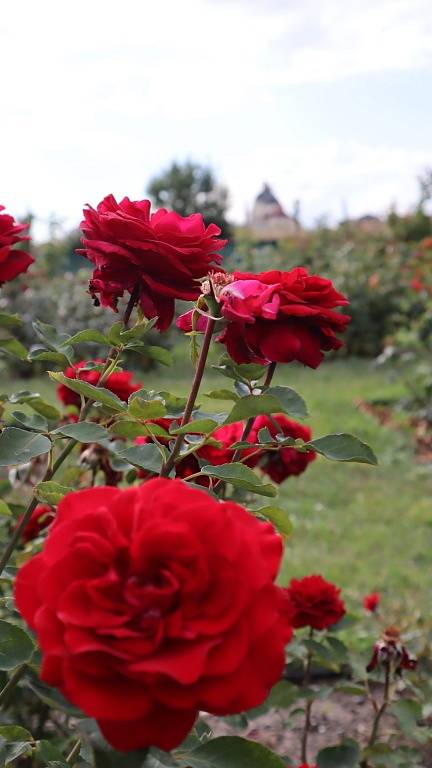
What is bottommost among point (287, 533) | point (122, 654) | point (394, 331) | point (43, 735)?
point (394, 331)

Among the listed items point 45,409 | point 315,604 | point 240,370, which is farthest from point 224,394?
point 315,604

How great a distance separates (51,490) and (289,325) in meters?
0.27

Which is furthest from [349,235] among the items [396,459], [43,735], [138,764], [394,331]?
[138,764]

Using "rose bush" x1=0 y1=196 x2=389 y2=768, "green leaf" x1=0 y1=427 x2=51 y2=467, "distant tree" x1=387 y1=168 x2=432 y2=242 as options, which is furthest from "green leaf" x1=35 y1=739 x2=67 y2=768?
"distant tree" x1=387 y1=168 x2=432 y2=242

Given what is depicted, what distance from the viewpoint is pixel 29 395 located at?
108cm

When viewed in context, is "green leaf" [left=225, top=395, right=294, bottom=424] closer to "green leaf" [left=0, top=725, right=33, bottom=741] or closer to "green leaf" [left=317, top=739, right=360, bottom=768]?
"green leaf" [left=0, top=725, right=33, bottom=741]

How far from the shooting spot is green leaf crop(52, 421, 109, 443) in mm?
790

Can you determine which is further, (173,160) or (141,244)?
(173,160)

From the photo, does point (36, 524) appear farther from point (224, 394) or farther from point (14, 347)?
point (224, 394)

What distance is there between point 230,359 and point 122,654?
46cm

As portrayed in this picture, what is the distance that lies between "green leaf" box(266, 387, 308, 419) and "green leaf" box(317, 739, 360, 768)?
80 cm

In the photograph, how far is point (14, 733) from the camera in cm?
83

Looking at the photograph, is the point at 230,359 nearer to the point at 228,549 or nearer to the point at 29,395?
the point at 29,395

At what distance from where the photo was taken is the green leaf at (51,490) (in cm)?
78
